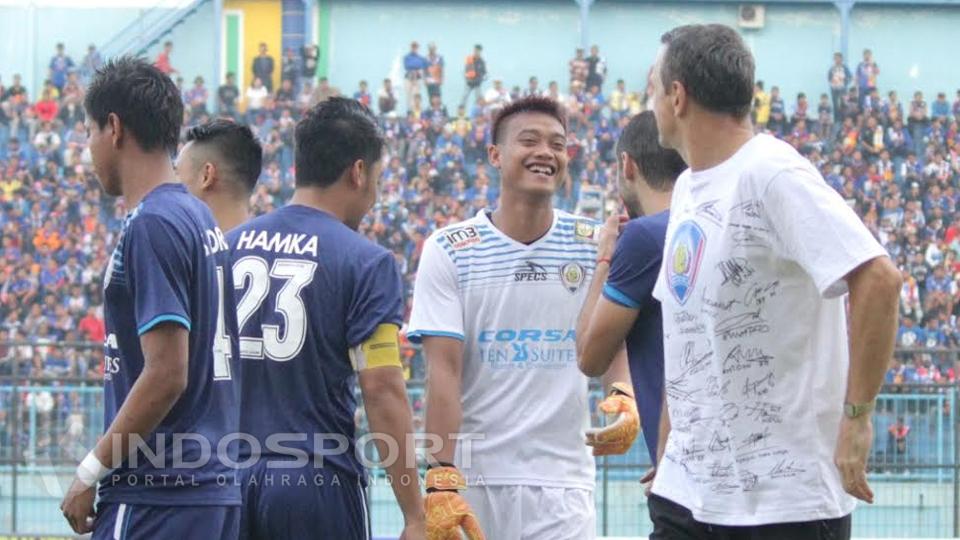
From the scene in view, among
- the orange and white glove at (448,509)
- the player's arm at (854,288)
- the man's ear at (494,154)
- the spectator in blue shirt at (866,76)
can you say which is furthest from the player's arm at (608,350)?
the spectator in blue shirt at (866,76)

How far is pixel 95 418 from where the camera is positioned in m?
13.2

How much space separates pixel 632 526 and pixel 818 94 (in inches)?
898

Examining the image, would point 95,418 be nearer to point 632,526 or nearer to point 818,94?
point 632,526

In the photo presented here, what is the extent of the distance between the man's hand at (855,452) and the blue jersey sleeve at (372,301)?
5.62 feet

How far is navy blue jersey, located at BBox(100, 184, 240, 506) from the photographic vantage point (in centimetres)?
402

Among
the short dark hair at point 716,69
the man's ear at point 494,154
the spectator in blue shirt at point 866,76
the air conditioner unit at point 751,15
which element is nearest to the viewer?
the short dark hair at point 716,69

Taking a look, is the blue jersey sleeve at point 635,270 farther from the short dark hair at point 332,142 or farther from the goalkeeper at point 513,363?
the short dark hair at point 332,142

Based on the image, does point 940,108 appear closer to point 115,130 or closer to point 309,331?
point 309,331

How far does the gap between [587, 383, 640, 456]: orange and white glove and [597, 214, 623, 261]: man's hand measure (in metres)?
0.49

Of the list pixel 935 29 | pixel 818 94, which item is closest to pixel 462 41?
pixel 818 94

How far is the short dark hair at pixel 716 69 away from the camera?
→ 3902 mm

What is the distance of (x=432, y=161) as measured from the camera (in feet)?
95.6

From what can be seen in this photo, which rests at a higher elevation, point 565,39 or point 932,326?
point 565,39

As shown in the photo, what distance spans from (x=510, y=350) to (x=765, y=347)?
1.88 m
